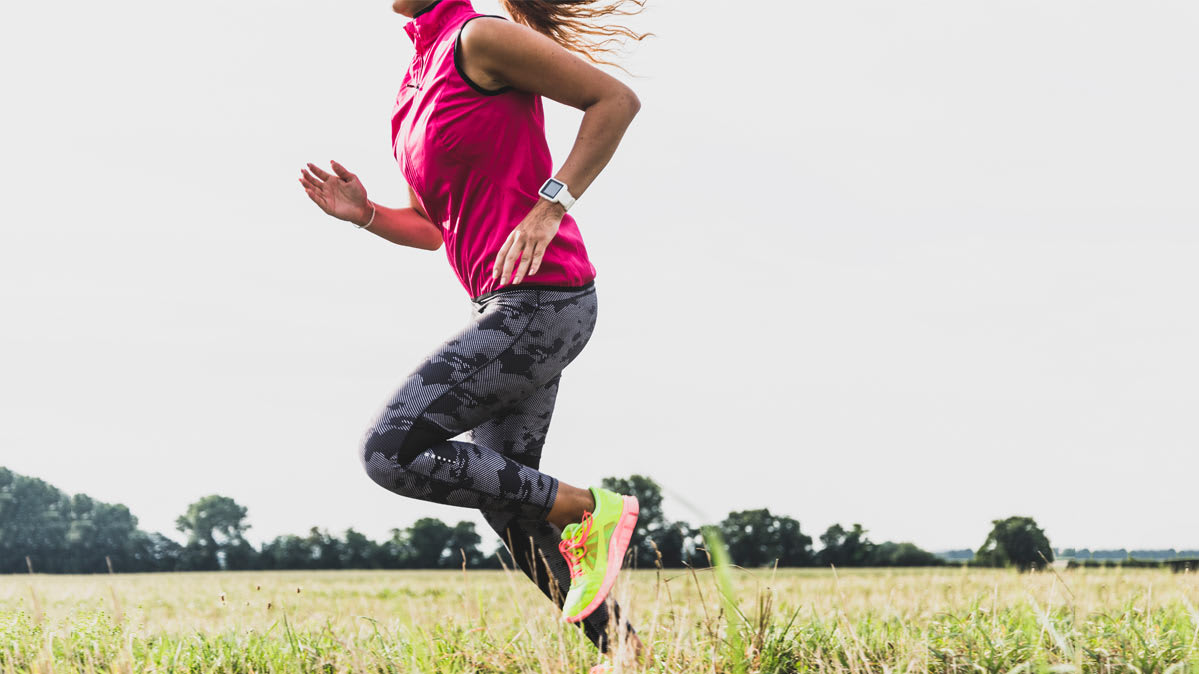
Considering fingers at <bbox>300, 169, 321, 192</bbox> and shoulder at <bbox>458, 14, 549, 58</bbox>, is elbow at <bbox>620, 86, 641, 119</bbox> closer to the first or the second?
shoulder at <bbox>458, 14, 549, 58</bbox>

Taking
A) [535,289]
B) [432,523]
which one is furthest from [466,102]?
[432,523]

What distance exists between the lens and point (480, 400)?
294cm

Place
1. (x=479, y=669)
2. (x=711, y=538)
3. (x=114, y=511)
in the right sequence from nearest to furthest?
(x=711, y=538), (x=479, y=669), (x=114, y=511)

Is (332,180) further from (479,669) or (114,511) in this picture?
(114,511)

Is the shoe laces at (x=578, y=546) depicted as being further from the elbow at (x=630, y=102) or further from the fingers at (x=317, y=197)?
the fingers at (x=317, y=197)

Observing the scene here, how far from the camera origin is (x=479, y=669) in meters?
3.60

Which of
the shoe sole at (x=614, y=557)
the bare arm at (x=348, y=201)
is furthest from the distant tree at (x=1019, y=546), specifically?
the bare arm at (x=348, y=201)

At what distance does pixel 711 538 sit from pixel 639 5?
3315 mm

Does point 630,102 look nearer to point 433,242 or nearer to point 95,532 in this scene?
point 433,242

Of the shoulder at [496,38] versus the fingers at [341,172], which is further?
the fingers at [341,172]

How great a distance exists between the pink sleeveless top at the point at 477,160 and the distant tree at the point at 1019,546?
2.27 m

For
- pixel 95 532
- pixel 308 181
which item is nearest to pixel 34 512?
pixel 95 532

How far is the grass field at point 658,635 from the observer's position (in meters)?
3.04

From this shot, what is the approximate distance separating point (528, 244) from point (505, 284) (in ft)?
0.55
